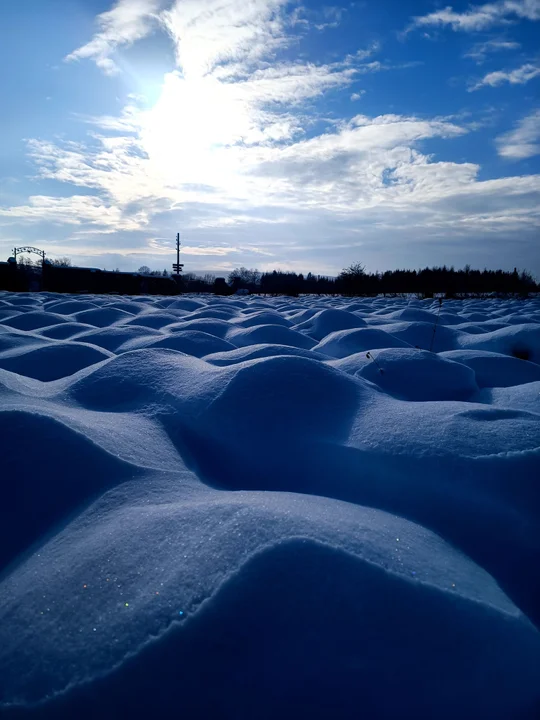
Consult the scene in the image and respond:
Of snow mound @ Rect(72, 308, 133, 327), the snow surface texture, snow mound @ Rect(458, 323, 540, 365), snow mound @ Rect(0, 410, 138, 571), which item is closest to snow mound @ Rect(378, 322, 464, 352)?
snow mound @ Rect(458, 323, 540, 365)

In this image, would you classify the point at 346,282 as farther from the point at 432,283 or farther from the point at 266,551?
the point at 266,551

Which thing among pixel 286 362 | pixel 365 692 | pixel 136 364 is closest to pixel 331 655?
pixel 365 692

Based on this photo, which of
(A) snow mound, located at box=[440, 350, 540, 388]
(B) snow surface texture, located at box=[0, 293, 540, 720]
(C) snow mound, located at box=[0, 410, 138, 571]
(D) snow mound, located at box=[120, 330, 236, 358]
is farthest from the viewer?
(D) snow mound, located at box=[120, 330, 236, 358]

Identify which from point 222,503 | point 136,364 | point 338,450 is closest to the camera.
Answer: point 222,503

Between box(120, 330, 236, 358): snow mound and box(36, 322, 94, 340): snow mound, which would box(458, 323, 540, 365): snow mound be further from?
box(36, 322, 94, 340): snow mound

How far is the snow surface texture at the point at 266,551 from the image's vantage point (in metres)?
0.58

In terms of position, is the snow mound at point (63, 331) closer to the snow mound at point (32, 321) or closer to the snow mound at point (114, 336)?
the snow mound at point (114, 336)

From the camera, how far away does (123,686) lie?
56 centimetres

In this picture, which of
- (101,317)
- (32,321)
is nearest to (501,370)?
(101,317)

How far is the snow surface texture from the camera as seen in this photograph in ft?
1.92

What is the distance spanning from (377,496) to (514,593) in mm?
335

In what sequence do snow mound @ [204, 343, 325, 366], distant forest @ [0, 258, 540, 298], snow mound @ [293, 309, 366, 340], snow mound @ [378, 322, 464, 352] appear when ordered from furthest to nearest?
distant forest @ [0, 258, 540, 298] → snow mound @ [293, 309, 366, 340] → snow mound @ [378, 322, 464, 352] → snow mound @ [204, 343, 325, 366]

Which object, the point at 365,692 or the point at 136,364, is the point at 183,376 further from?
the point at 365,692

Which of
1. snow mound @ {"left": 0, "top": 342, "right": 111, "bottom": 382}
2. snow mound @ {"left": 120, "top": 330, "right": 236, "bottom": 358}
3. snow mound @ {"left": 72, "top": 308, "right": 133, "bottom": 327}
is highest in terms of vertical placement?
snow mound @ {"left": 72, "top": 308, "right": 133, "bottom": 327}
